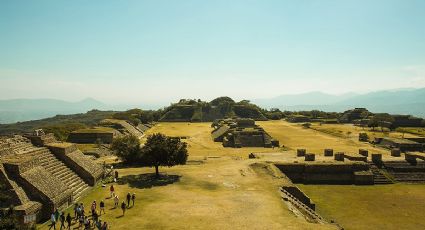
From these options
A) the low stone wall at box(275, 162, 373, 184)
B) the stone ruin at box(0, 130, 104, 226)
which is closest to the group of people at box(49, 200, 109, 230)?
the stone ruin at box(0, 130, 104, 226)

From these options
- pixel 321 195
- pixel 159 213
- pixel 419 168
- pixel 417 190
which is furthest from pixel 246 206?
pixel 419 168

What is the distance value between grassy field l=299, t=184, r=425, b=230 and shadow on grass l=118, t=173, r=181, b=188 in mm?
15442

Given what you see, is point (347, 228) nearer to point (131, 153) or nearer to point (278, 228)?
point (278, 228)

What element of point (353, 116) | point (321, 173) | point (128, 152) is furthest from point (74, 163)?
point (353, 116)

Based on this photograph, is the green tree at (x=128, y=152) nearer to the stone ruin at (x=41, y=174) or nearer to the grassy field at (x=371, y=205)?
the stone ruin at (x=41, y=174)

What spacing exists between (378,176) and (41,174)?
40.6 meters

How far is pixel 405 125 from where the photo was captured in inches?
4697

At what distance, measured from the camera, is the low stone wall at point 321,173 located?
46812 mm

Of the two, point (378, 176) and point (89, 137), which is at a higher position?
point (89, 137)

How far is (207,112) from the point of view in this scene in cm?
15325

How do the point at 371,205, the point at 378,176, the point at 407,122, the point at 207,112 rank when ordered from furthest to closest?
the point at 207,112 → the point at 407,122 → the point at 378,176 → the point at 371,205

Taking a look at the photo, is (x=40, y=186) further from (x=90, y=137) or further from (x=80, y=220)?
(x=90, y=137)

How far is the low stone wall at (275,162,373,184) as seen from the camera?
4681cm

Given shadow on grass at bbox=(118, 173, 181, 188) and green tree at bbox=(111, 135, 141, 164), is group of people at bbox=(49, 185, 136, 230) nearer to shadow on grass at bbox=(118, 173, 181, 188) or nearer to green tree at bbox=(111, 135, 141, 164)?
shadow on grass at bbox=(118, 173, 181, 188)
